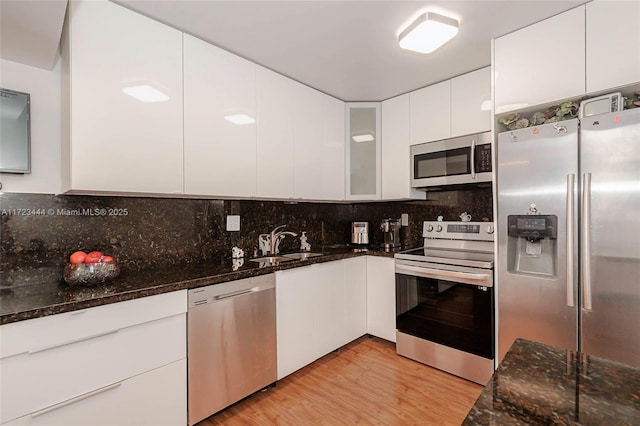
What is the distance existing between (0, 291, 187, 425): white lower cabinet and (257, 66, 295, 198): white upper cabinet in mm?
1070

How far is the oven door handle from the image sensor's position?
2059 mm

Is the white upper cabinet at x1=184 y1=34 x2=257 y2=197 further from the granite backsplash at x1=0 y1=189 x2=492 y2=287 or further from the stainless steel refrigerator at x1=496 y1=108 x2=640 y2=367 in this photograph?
the stainless steel refrigerator at x1=496 y1=108 x2=640 y2=367

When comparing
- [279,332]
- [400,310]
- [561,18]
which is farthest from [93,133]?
[561,18]

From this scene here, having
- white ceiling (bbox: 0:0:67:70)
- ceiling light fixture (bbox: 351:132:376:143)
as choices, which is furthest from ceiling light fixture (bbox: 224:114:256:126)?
ceiling light fixture (bbox: 351:132:376:143)

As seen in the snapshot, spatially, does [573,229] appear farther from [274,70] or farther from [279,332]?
[274,70]

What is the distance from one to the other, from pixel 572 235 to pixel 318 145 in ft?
6.36

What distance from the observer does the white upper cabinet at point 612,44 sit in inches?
59.9

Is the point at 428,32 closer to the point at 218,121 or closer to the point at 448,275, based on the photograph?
the point at 218,121

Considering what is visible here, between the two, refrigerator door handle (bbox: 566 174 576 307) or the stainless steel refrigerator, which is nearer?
the stainless steel refrigerator

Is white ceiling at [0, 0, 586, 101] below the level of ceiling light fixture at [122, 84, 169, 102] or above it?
above

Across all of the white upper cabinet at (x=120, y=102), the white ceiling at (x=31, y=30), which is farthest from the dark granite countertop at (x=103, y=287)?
the white ceiling at (x=31, y=30)

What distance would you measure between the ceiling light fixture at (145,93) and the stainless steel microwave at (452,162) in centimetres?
203

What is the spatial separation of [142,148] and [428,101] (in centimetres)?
225

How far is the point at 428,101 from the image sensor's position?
2646 millimetres
